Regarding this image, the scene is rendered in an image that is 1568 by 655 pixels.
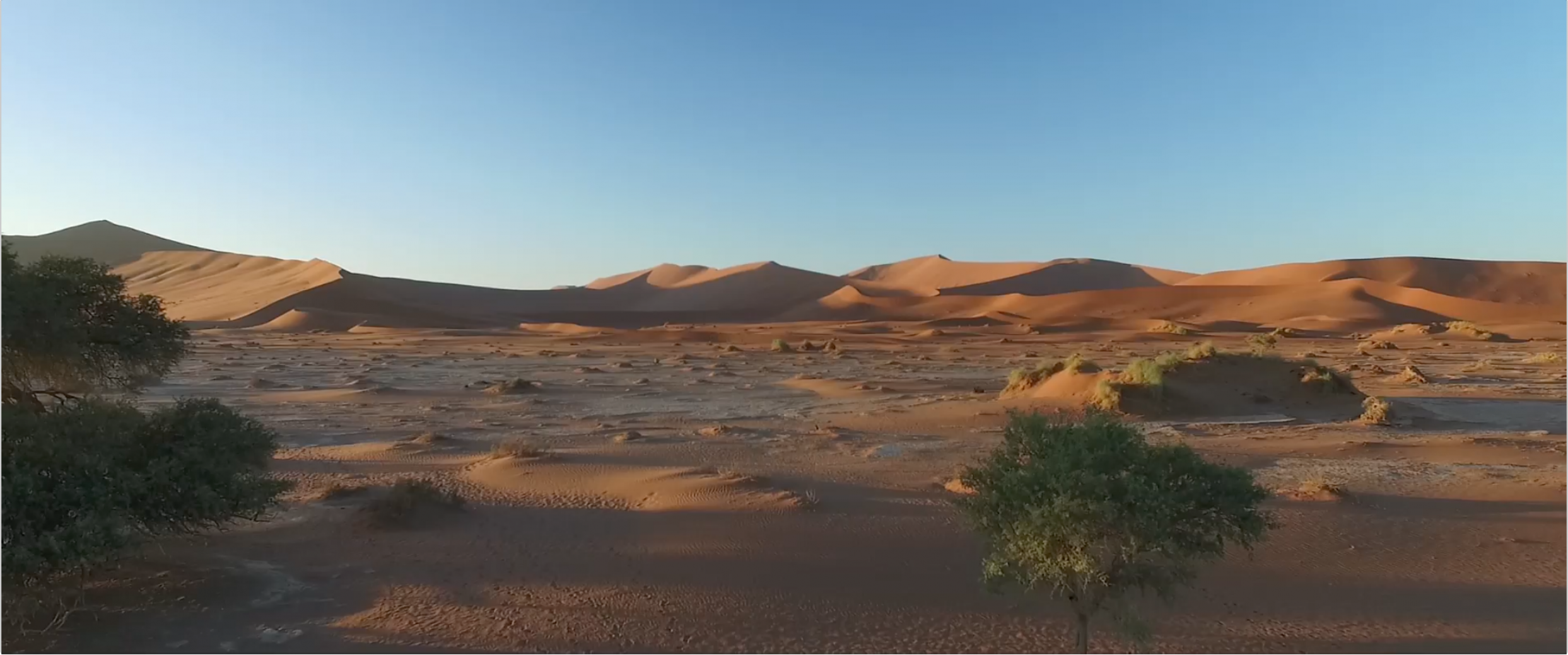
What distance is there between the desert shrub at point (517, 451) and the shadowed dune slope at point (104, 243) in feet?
428

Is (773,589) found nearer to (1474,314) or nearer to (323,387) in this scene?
(323,387)

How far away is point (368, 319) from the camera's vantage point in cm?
6969

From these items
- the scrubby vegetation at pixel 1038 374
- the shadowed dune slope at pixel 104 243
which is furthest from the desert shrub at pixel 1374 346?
the shadowed dune slope at pixel 104 243

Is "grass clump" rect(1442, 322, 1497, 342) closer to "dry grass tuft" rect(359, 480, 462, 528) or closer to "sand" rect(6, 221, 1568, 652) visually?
"sand" rect(6, 221, 1568, 652)

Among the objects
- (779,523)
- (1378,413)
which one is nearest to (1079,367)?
(1378,413)

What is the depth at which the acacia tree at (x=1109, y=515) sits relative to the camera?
581cm

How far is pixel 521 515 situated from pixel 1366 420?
16.3 metres

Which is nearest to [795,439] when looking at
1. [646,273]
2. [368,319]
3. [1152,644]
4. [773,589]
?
[773,589]

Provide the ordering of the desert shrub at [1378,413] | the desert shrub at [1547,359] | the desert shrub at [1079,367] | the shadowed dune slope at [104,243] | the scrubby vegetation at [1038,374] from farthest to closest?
the shadowed dune slope at [104,243]
the desert shrub at [1547,359]
the scrubby vegetation at [1038,374]
the desert shrub at [1079,367]
the desert shrub at [1378,413]

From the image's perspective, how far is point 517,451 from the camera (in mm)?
13664

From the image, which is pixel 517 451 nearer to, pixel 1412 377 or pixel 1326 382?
pixel 1326 382

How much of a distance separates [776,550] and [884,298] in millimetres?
92465

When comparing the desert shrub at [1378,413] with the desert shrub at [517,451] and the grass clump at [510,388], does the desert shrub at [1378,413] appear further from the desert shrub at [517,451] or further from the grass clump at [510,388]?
the grass clump at [510,388]

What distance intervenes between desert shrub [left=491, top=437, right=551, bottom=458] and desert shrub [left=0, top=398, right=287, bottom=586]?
5062 millimetres
